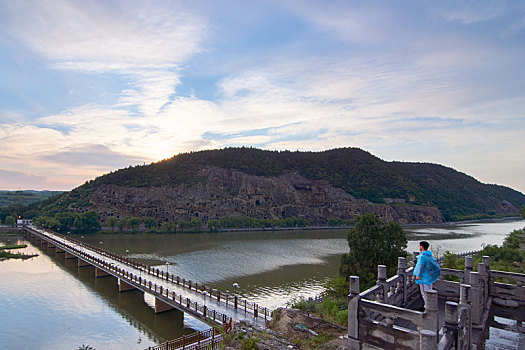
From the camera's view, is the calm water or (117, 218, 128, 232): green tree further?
(117, 218, 128, 232): green tree

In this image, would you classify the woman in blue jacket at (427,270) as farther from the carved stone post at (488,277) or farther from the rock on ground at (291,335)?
the rock on ground at (291,335)

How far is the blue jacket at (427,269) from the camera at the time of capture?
718 centimetres

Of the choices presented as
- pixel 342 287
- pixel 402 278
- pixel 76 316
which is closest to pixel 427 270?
pixel 402 278

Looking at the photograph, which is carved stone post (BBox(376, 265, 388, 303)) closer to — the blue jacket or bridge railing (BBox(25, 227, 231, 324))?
the blue jacket

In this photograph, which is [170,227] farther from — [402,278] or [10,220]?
[402,278]

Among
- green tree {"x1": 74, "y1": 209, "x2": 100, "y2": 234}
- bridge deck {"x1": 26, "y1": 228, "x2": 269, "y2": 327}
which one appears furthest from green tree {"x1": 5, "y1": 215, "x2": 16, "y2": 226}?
bridge deck {"x1": 26, "y1": 228, "x2": 269, "y2": 327}

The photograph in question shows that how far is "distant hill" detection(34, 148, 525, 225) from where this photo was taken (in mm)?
115250

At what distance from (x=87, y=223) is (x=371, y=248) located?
81.4m

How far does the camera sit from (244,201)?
129 metres

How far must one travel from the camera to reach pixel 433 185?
592 feet

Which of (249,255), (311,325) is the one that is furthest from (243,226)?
(311,325)

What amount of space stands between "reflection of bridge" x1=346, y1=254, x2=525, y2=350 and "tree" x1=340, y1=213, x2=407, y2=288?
1562 centimetres

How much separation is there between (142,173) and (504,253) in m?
124

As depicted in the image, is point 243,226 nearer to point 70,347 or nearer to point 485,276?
point 70,347
